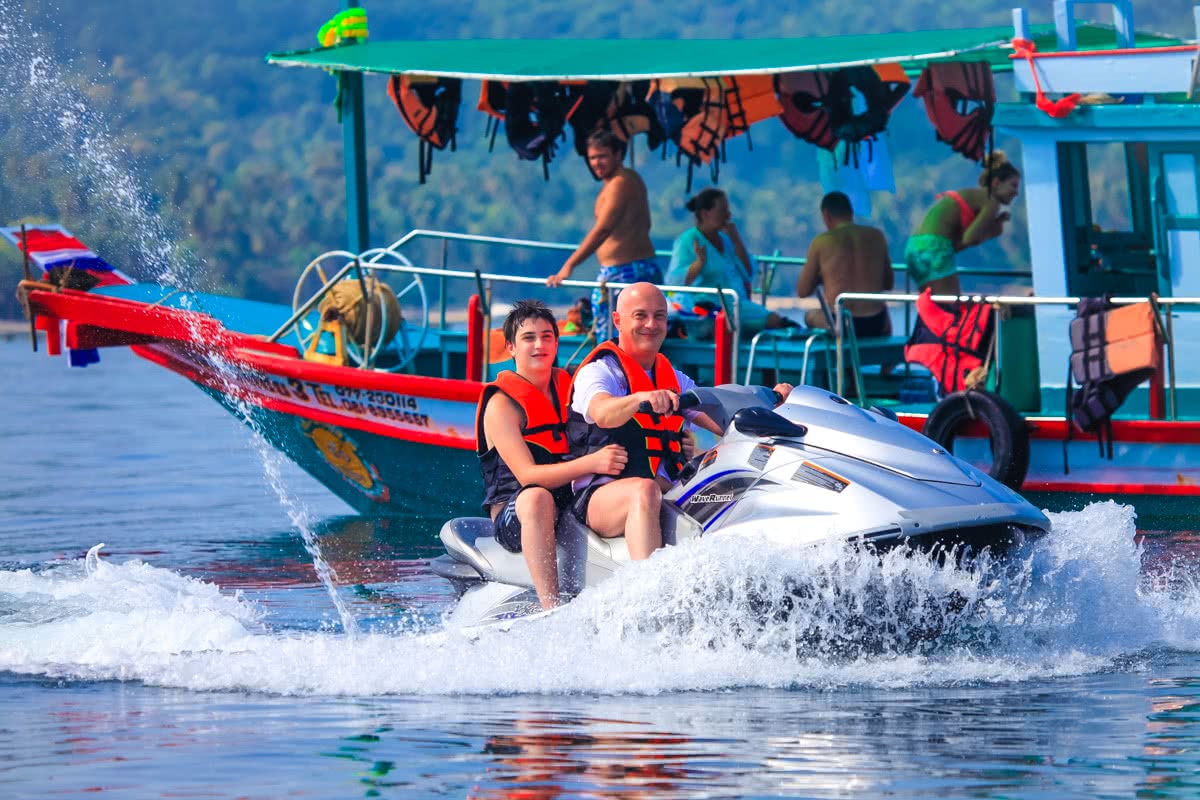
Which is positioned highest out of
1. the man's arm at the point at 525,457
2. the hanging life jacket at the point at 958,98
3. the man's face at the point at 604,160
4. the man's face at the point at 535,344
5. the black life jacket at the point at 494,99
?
the black life jacket at the point at 494,99

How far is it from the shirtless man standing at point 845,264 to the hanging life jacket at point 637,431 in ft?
15.4

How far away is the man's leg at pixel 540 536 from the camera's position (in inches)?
273

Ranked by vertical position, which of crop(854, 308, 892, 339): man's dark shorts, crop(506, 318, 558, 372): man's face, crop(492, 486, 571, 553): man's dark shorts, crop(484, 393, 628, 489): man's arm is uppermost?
crop(854, 308, 892, 339): man's dark shorts

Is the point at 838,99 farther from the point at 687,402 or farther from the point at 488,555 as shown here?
the point at 687,402

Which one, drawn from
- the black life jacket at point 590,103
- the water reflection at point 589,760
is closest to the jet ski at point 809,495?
the water reflection at point 589,760

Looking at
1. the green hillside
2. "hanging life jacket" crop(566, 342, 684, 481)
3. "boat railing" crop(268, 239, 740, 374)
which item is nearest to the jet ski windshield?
"hanging life jacket" crop(566, 342, 684, 481)

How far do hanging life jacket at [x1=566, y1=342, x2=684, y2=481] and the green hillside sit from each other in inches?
1539

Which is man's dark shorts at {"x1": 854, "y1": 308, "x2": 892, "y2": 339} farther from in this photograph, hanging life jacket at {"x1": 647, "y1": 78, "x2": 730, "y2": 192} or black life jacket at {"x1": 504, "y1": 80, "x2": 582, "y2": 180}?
black life jacket at {"x1": 504, "y1": 80, "x2": 582, "y2": 180}

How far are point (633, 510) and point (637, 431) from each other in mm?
383

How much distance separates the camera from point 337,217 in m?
62.2

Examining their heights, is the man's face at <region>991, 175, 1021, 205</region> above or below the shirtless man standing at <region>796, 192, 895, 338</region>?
above

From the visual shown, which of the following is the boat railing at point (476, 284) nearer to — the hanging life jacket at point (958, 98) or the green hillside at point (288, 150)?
the hanging life jacket at point (958, 98)

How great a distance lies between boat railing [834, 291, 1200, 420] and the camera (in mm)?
10352

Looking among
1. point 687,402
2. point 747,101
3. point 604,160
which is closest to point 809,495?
point 687,402
